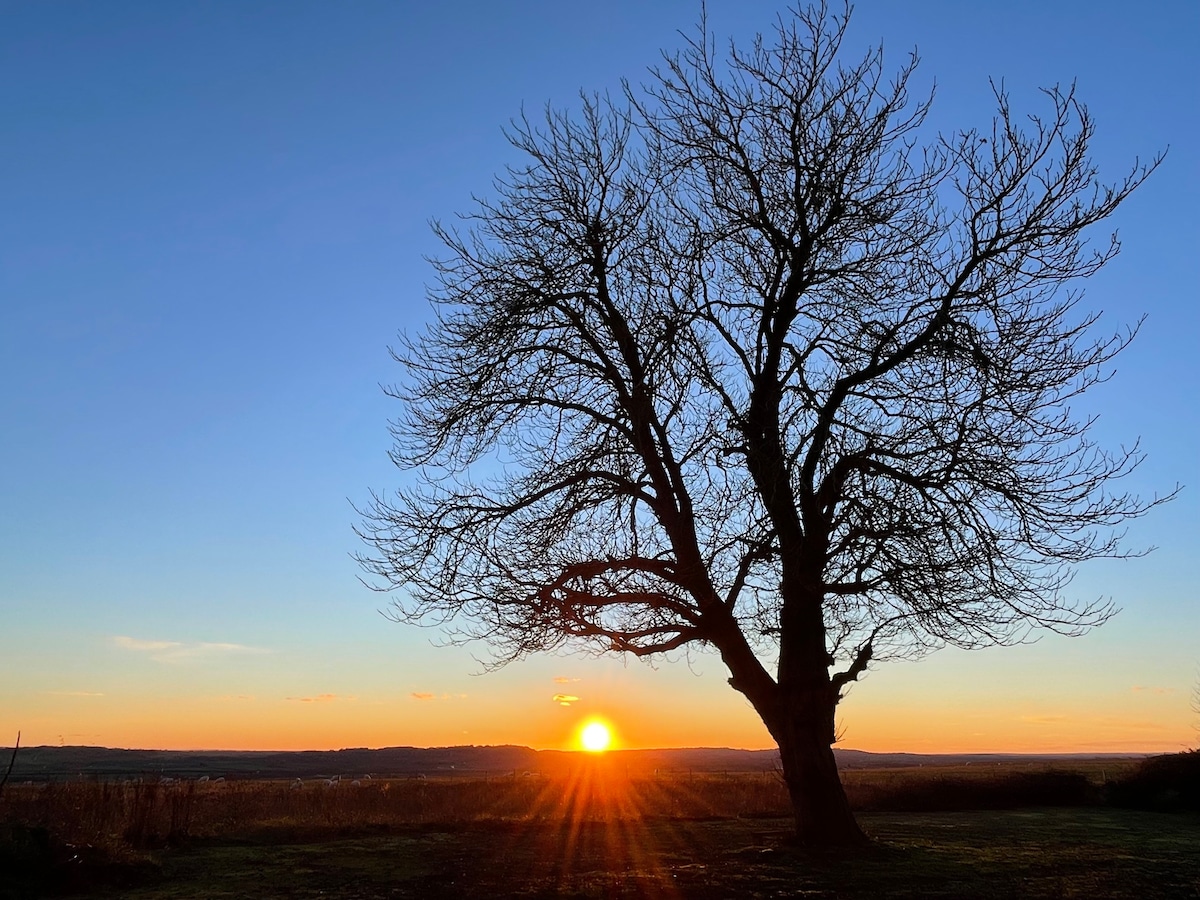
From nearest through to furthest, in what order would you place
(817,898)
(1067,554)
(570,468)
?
(817,898) < (1067,554) < (570,468)

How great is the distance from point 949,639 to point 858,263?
5404 millimetres

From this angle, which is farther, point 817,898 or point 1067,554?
point 1067,554

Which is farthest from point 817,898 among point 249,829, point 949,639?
point 249,829

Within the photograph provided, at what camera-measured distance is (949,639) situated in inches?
496

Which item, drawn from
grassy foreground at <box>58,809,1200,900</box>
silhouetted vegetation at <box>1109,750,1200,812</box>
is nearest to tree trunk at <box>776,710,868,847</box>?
grassy foreground at <box>58,809,1200,900</box>

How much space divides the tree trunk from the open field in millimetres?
464

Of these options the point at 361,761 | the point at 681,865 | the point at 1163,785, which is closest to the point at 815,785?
the point at 681,865

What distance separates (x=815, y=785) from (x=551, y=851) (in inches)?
160

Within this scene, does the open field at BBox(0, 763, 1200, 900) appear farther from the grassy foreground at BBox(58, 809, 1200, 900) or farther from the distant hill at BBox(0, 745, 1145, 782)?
the distant hill at BBox(0, 745, 1145, 782)

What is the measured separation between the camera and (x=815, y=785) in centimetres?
1309

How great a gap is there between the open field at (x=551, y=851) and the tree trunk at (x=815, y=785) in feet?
1.52

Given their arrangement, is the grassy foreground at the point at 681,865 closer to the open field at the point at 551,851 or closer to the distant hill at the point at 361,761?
the open field at the point at 551,851

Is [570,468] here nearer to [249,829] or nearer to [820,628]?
[820,628]

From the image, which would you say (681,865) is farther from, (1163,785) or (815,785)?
(1163,785)
